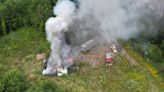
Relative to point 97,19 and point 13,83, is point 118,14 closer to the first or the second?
point 97,19

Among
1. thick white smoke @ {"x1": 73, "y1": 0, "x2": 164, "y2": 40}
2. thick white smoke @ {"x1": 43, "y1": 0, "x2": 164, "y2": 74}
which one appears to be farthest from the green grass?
thick white smoke @ {"x1": 73, "y1": 0, "x2": 164, "y2": 40}

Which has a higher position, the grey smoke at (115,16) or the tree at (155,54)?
the grey smoke at (115,16)

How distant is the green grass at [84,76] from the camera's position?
118ft

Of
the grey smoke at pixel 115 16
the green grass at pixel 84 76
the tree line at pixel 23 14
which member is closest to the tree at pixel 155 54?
the green grass at pixel 84 76

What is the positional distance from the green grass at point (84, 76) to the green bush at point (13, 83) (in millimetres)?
806

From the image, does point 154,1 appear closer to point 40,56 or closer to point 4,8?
point 40,56

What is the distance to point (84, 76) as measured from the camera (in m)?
37.4

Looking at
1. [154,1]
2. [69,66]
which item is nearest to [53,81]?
[69,66]

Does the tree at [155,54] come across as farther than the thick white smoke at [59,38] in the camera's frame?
Yes

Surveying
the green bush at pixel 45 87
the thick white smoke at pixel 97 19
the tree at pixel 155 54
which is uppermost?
the thick white smoke at pixel 97 19

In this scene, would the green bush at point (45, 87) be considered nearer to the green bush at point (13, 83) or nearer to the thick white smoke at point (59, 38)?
the green bush at point (13, 83)

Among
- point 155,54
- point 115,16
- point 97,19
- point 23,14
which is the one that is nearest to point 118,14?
point 115,16

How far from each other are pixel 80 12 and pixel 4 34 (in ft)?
36.9

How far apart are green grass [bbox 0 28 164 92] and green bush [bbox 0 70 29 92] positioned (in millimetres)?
806
